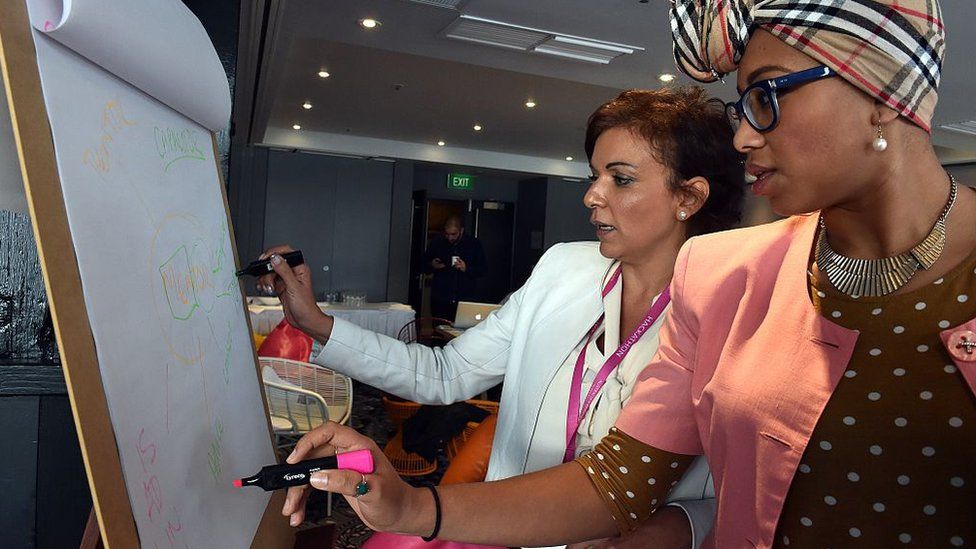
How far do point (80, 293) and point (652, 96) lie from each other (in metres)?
1.37

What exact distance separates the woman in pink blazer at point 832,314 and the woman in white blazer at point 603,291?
1.44 feet

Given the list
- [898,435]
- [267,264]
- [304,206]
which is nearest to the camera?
[898,435]

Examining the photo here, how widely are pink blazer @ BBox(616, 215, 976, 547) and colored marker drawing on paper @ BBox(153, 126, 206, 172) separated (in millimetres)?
838

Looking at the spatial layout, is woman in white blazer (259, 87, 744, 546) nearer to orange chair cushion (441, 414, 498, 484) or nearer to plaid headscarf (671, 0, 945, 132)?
orange chair cushion (441, 414, 498, 484)

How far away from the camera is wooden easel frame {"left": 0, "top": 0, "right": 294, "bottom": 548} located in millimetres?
600

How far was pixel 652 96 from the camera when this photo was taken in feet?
5.46

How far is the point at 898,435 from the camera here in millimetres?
829

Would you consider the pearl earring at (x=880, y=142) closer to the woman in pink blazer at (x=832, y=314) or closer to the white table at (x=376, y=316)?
the woman in pink blazer at (x=832, y=314)

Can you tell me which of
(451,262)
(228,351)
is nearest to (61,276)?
(228,351)

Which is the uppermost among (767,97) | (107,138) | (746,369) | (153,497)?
(767,97)

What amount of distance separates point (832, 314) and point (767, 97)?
0.99 feet

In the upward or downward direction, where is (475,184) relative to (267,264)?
upward

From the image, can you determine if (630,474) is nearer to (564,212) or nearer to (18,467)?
(18,467)

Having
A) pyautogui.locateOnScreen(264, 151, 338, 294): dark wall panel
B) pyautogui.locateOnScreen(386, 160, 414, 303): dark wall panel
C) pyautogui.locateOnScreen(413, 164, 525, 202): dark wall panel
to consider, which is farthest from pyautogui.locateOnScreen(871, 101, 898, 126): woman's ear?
pyautogui.locateOnScreen(413, 164, 525, 202): dark wall panel
